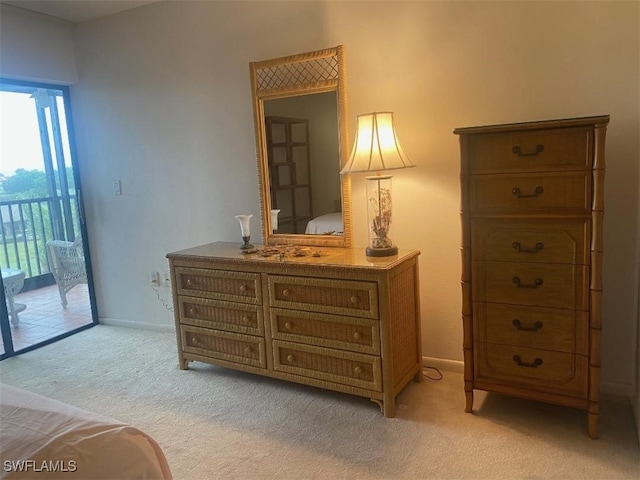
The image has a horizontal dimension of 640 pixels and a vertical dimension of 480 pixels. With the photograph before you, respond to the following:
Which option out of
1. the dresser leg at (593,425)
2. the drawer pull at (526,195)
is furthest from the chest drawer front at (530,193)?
the dresser leg at (593,425)

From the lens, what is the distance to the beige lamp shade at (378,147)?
92.3 inches

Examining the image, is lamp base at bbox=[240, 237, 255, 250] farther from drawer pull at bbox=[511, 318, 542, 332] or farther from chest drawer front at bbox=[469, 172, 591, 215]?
drawer pull at bbox=[511, 318, 542, 332]

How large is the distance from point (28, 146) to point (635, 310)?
3.80m

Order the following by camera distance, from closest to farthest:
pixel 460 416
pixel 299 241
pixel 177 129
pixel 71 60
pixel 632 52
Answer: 1. pixel 632 52
2. pixel 460 416
3. pixel 299 241
4. pixel 177 129
5. pixel 71 60

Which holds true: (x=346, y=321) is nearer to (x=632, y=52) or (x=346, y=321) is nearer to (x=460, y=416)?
(x=460, y=416)

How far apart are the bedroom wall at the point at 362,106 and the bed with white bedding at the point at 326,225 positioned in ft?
0.36

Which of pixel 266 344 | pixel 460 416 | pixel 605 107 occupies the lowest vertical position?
pixel 460 416

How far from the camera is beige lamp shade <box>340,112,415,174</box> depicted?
2344 mm

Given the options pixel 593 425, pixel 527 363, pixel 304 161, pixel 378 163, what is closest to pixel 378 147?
pixel 378 163

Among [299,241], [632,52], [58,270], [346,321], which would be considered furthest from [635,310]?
[58,270]

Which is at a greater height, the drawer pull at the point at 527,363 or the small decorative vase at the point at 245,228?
the small decorative vase at the point at 245,228

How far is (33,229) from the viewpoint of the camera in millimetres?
3494

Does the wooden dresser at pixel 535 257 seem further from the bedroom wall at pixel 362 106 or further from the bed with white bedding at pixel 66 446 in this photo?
the bed with white bedding at pixel 66 446

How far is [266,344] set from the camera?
257 cm
